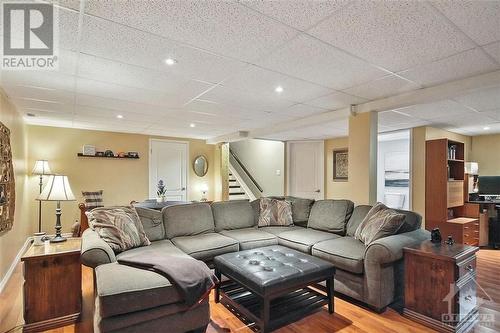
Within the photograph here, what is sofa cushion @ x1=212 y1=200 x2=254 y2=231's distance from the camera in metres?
3.78

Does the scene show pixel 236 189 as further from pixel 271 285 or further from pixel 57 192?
pixel 271 285

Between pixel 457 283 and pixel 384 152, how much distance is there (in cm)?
507

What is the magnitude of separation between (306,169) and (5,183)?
230 inches

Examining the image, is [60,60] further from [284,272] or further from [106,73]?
[284,272]

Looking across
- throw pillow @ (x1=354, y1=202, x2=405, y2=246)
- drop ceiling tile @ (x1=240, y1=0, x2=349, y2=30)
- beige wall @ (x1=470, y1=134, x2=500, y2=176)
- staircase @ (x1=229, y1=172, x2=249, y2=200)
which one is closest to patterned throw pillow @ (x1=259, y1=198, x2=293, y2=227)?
throw pillow @ (x1=354, y1=202, x2=405, y2=246)

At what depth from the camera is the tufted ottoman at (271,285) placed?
2094 millimetres

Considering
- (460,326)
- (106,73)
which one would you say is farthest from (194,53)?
Result: (460,326)

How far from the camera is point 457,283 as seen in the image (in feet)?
6.98

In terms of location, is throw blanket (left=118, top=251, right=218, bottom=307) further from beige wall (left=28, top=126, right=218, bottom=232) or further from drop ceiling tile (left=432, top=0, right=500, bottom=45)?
beige wall (left=28, top=126, right=218, bottom=232)

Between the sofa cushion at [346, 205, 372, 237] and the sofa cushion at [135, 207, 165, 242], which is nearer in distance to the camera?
the sofa cushion at [135, 207, 165, 242]

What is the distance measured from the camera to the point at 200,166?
7207mm

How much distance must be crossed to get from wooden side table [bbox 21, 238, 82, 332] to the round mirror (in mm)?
4831

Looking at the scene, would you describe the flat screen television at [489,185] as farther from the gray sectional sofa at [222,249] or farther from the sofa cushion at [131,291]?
the sofa cushion at [131,291]

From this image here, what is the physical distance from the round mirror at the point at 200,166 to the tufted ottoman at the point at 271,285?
4632 millimetres
